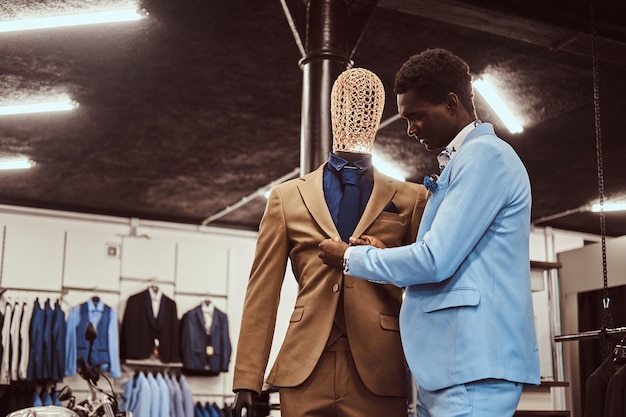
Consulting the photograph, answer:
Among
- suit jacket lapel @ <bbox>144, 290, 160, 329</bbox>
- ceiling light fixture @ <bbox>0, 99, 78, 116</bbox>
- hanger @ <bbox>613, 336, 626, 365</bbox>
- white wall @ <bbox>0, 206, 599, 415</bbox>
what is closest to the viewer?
hanger @ <bbox>613, 336, 626, 365</bbox>

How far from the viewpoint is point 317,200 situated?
2527 mm

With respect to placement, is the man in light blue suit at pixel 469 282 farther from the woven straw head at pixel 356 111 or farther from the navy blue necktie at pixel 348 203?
the woven straw head at pixel 356 111

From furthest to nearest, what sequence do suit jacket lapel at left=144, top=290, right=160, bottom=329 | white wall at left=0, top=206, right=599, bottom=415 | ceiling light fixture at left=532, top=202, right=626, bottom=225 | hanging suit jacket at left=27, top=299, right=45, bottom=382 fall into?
suit jacket lapel at left=144, top=290, right=160, bottom=329
ceiling light fixture at left=532, top=202, right=626, bottom=225
white wall at left=0, top=206, right=599, bottom=415
hanging suit jacket at left=27, top=299, right=45, bottom=382

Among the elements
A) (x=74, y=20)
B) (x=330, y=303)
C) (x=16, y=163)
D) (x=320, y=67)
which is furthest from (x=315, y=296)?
(x=16, y=163)

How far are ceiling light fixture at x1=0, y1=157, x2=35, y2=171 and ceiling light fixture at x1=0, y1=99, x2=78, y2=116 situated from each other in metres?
1.61

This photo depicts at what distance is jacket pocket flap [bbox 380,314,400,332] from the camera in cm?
242

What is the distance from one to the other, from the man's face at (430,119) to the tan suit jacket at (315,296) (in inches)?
12.0

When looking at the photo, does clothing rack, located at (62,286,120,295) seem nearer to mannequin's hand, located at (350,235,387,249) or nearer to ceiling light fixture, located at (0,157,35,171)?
ceiling light fixture, located at (0,157,35,171)

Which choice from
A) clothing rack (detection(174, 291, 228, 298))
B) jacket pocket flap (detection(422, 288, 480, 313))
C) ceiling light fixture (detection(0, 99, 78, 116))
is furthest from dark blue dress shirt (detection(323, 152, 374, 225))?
clothing rack (detection(174, 291, 228, 298))

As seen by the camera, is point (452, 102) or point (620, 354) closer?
point (452, 102)

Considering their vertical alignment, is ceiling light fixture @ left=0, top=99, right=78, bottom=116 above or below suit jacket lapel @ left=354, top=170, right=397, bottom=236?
above

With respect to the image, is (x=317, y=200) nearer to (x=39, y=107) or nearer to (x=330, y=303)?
(x=330, y=303)

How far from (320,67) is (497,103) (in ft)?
11.2

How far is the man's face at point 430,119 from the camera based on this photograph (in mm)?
2268
